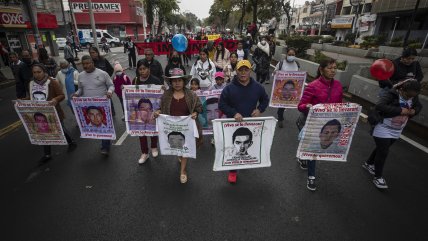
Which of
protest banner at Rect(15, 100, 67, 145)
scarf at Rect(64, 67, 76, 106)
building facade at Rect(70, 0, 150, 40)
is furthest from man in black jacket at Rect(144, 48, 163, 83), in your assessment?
building facade at Rect(70, 0, 150, 40)

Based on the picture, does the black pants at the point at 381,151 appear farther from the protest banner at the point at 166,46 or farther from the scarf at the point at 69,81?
the scarf at the point at 69,81

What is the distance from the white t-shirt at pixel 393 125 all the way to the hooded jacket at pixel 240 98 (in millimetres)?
1798

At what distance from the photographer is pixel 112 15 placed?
45562mm

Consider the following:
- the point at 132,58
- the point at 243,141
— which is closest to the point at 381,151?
the point at 243,141

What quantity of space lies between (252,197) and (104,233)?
209 centimetres

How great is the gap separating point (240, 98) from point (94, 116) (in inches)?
114

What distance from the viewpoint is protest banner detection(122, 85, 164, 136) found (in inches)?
174

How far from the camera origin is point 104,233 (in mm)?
3041

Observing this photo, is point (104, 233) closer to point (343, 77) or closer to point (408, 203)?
point (408, 203)

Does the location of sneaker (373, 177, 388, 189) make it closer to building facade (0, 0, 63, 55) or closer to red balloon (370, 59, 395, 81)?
red balloon (370, 59, 395, 81)

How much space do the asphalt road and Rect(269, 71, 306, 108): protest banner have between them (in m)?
1.85

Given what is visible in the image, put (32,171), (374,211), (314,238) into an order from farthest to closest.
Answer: (32,171)
(374,211)
(314,238)

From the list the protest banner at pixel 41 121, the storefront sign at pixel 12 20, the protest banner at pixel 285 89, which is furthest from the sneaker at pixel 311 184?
the storefront sign at pixel 12 20

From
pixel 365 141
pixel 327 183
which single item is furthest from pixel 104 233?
pixel 365 141
